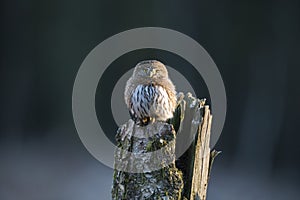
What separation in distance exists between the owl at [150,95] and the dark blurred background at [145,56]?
177 centimetres

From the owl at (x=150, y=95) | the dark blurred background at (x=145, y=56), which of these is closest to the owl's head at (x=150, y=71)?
the owl at (x=150, y=95)

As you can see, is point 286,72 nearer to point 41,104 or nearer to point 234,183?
point 234,183

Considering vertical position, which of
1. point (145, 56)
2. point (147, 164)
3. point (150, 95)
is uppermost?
point (145, 56)

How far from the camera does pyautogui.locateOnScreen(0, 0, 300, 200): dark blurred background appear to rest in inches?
103

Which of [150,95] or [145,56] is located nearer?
[150,95]

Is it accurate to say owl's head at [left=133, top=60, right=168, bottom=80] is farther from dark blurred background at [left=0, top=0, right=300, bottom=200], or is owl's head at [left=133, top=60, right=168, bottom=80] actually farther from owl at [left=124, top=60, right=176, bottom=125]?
dark blurred background at [left=0, top=0, right=300, bottom=200]

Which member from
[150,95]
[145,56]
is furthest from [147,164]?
[145,56]

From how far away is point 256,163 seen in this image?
2785 millimetres

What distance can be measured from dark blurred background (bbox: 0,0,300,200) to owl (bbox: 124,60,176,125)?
5.81 ft

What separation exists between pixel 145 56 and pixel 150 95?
1817 mm

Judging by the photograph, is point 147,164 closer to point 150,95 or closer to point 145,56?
point 150,95

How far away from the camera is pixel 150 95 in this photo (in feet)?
2.81

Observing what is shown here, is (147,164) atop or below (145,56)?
below

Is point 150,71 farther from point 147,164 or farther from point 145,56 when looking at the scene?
point 145,56
